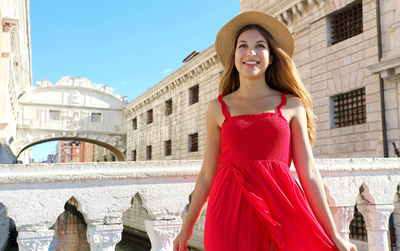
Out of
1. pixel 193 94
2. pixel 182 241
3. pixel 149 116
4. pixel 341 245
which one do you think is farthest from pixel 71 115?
pixel 341 245

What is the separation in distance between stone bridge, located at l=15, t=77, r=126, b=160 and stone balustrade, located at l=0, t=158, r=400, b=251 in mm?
24820

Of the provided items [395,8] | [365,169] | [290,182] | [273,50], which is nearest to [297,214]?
[290,182]

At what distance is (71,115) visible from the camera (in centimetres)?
2691

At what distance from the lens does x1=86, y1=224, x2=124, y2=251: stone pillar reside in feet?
7.09

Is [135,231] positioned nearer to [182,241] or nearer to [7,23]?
[7,23]

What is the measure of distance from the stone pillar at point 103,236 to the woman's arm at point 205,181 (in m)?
0.49

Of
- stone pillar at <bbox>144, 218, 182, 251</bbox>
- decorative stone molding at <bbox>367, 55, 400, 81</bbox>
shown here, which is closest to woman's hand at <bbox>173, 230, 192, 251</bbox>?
stone pillar at <bbox>144, 218, 182, 251</bbox>

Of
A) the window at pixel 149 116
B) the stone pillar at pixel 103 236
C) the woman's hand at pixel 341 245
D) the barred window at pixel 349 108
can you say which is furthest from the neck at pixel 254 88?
the window at pixel 149 116

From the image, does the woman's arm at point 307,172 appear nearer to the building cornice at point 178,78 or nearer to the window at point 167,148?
the building cornice at point 178,78

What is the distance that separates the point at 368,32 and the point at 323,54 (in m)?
1.55

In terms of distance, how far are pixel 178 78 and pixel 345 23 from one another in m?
11.7

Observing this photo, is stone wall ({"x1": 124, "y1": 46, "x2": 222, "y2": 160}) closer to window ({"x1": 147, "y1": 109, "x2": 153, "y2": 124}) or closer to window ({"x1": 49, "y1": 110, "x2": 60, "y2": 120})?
window ({"x1": 147, "y1": 109, "x2": 153, "y2": 124})

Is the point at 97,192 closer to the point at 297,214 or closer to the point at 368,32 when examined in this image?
the point at 297,214

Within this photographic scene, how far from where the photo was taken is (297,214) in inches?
61.7
